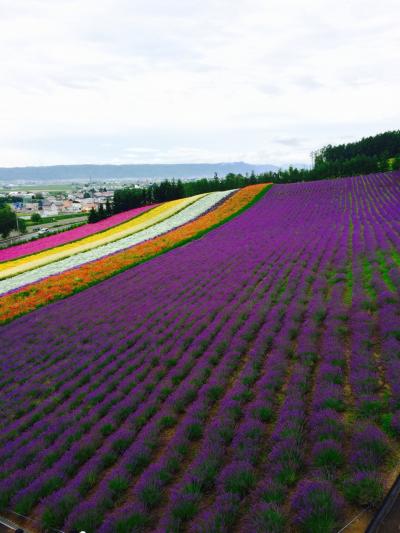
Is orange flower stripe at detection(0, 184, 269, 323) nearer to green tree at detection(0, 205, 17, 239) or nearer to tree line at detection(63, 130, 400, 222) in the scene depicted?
tree line at detection(63, 130, 400, 222)

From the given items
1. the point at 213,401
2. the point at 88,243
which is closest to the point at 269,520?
the point at 213,401

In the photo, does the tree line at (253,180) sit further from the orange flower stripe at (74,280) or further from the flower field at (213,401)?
the flower field at (213,401)

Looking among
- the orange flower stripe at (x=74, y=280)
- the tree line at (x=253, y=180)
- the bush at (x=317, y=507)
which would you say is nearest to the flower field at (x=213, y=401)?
the bush at (x=317, y=507)

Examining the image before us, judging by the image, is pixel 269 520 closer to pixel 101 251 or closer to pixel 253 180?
pixel 101 251

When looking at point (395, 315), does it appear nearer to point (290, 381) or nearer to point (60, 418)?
point (290, 381)

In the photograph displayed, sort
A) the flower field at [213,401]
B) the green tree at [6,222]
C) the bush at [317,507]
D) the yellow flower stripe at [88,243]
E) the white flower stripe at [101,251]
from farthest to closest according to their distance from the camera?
the green tree at [6,222] < the yellow flower stripe at [88,243] < the white flower stripe at [101,251] < the flower field at [213,401] < the bush at [317,507]
